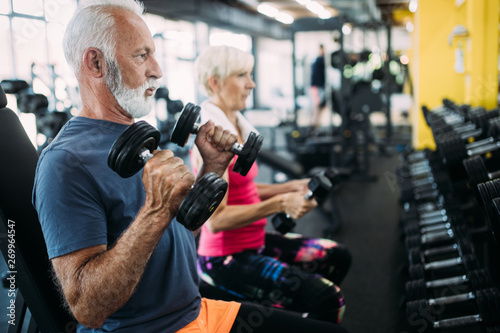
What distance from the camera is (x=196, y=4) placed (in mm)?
9016

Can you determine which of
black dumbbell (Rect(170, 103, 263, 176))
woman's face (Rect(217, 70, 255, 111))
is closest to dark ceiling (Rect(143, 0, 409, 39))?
woman's face (Rect(217, 70, 255, 111))

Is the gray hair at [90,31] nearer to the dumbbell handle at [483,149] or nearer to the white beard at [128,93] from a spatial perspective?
the white beard at [128,93]

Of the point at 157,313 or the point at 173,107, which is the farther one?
the point at 173,107

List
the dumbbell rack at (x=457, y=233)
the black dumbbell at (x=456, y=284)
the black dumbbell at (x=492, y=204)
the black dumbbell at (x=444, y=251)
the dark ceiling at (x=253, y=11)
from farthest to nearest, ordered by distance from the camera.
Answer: the dark ceiling at (x=253, y=11), the black dumbbell at (x=444, y=251), the black dumbbell at (x=456, y=284), the dumbbell rack at (x=457, y=233), the black dumbbell at (x=492, y=204)

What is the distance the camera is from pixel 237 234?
1.64m

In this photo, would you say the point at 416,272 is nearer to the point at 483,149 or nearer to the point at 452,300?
the point at 452,300

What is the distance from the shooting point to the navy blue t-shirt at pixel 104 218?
0.90 metres

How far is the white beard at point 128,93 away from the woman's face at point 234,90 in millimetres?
678

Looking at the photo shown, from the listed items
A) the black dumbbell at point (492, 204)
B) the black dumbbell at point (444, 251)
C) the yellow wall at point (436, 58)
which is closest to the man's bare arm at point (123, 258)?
the black dumbbell at point (492, 204)

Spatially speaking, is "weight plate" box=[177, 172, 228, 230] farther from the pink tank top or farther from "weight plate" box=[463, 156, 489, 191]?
"weight plate" box=[463, 156, 489, 191]

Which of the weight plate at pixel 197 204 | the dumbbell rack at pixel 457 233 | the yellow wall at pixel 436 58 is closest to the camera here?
the weight plate at pixel 197 204

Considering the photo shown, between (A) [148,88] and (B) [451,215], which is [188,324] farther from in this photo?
(B) [451,215]

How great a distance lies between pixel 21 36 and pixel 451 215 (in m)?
6.00

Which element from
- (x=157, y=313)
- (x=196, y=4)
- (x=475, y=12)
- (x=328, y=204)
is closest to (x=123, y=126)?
(x=157, y=313)
